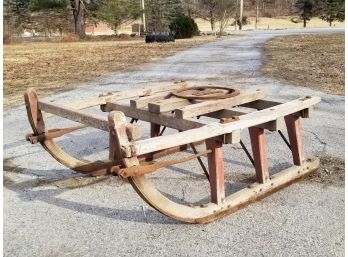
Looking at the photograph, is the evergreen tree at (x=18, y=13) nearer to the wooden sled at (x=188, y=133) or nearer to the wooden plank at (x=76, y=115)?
the wooden sled at (x=188, y=133)

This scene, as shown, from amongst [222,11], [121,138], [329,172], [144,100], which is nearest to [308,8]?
[222,11]

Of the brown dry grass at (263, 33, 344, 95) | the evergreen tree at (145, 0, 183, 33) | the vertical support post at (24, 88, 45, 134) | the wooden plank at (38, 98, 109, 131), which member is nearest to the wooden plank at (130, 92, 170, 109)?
the wooden plank at (38, 98, 109, 131)

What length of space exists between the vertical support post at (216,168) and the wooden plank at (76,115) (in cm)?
74

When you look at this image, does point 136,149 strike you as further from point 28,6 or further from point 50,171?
point 28,6

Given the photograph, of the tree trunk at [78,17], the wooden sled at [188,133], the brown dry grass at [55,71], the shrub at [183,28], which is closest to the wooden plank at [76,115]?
the wooden sled at [188,133]

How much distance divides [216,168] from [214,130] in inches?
13.8

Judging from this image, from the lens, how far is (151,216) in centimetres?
311

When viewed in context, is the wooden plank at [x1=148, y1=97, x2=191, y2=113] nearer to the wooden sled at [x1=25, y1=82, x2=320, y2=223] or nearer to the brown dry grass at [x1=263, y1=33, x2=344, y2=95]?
the wooden sled at [x1=25, y1=82, x2=320, y2=223]

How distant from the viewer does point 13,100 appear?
7926mm

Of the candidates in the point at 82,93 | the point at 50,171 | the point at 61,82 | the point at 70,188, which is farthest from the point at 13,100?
the point at 70,188

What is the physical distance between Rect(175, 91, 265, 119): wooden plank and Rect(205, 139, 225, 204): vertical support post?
0.28m

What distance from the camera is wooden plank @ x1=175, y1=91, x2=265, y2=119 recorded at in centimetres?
315

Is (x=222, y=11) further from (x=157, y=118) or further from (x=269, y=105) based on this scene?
(x=157, y=118)

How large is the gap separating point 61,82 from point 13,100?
7.15 ft
